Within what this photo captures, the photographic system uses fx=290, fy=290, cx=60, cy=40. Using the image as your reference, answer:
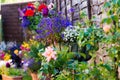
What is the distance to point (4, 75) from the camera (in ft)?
13.6

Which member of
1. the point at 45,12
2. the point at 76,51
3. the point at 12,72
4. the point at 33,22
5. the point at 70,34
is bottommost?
the point at 12,72

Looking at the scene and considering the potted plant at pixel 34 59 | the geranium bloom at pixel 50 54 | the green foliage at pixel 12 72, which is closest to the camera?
the geranium bloom at pixel 50 54

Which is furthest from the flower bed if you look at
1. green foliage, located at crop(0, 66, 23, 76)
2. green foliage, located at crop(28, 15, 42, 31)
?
green foliage, located at crop(28, 15, 42, 31)

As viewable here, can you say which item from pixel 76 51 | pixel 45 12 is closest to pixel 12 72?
pixel 45 12

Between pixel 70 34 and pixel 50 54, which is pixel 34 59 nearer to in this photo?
pixel 70 34

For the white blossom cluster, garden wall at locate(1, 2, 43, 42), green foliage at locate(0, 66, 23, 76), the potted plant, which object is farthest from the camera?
garden wall at locate(1, 2, 43, 42)

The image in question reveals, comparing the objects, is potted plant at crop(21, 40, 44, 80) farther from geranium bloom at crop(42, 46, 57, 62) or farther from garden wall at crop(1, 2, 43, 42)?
garden wall at crop(1, 2, 43, 42)

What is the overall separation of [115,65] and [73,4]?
1.92m

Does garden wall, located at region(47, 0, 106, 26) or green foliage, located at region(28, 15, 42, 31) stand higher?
garden wall, located at region(47, 0, 106, 26)

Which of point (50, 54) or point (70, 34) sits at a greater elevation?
point (70, 34)

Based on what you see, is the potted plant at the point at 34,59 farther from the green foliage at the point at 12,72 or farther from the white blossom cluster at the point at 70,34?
the green foliage at the point at 12,72

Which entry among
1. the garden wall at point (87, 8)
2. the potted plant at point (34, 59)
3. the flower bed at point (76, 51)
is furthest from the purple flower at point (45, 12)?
the potted plant at point (34, 59)

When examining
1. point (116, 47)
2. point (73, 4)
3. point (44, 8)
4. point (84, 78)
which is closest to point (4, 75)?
point (44, 8)

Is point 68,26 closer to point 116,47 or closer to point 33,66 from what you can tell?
point 33,66
